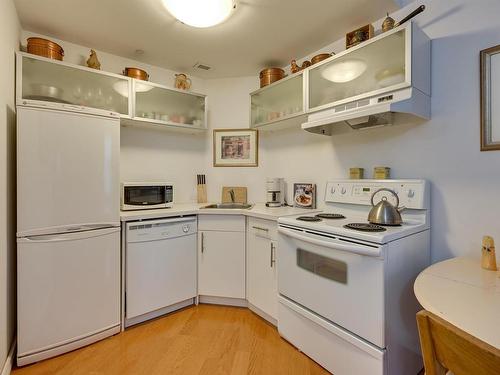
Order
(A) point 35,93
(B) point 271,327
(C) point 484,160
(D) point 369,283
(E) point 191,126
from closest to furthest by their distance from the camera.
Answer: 1. (D) point 369,283
2. (C) point 484,160
3. (A) point 35,93
4. (B) point 271,327
5. (E) point 191,126

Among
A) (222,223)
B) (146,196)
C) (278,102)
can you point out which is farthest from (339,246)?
(146,196)

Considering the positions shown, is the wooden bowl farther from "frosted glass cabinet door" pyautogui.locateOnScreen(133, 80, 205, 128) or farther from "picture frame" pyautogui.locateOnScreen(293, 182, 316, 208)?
"picture frame" pyautogui.locateOnScreen(293, 182, 316, 208)

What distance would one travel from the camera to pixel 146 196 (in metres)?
2.30

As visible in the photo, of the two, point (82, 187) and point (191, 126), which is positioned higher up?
point (191, 126)

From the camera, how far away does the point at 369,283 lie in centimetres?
128

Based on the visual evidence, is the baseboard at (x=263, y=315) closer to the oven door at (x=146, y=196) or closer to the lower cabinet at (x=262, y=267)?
the lower cabinet at (x=262, y=267)

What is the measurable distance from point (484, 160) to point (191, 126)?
2332mm

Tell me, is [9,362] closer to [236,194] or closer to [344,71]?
[236,194]

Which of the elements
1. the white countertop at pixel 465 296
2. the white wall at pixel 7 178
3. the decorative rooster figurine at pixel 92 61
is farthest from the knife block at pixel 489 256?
the decorative rooster figurine at pixel 92 61

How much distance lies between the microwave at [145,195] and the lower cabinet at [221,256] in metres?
0.40

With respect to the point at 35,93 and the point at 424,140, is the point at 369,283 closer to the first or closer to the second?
the point at 424,140

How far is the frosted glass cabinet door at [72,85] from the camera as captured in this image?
1823 mm

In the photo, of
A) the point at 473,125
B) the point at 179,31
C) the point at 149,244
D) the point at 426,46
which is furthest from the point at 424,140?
the point at 149,244

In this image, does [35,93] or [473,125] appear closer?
[473,125]
